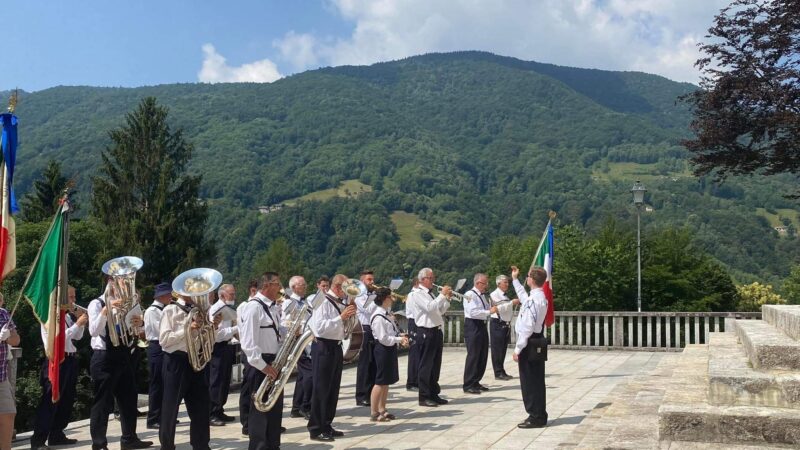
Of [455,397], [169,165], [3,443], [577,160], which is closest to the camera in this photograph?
[3,443]

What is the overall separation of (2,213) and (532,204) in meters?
110

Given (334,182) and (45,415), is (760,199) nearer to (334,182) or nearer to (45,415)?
(334,182)

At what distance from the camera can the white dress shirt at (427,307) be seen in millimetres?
11836

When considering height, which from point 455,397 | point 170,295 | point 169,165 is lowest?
point 455,397

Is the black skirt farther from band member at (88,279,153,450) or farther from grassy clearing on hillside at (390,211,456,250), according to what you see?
grassy clearing on hillside at (390,211,456,250)

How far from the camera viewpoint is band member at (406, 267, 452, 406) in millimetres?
11688

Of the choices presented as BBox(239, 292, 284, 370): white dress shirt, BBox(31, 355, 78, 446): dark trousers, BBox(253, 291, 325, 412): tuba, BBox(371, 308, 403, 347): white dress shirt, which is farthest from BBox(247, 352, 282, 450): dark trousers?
BBox(371, 308, 403, 347): white dress shirt

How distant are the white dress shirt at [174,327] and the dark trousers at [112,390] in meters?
1.44

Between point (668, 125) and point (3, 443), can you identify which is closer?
point (3, 443)

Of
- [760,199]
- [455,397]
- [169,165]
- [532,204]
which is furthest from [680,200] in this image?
[455,397]

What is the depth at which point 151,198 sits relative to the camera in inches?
2221

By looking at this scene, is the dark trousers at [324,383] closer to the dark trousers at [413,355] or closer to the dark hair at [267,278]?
the dark hair at [267,278]

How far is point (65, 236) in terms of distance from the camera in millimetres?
8703

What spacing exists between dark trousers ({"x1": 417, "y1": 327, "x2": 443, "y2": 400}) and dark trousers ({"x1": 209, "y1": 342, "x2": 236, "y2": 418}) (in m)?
2.69
